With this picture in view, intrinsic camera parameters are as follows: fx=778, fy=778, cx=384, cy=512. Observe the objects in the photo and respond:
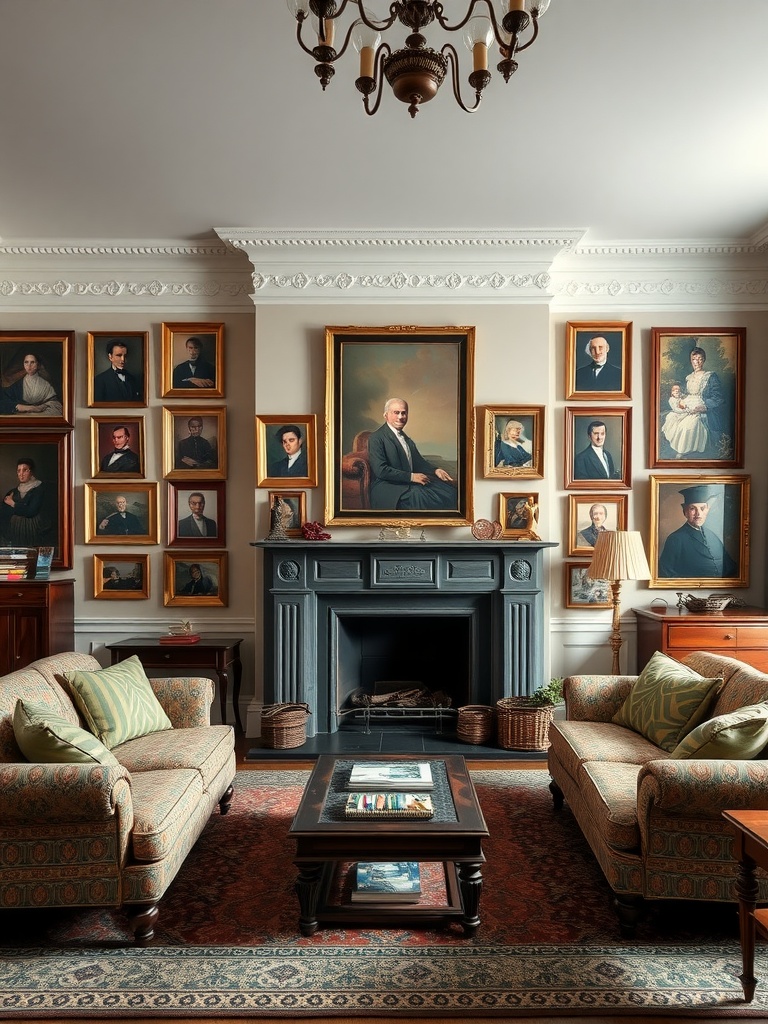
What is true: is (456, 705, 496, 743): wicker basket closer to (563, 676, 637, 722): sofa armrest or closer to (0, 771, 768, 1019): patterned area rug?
(563, 676, 637, 722): sofa armrest

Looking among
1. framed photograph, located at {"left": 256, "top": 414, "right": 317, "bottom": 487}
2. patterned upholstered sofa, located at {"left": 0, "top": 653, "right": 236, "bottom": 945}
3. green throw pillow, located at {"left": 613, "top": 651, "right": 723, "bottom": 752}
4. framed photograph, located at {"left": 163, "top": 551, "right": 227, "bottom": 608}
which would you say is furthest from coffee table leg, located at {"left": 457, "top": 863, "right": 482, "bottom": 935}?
framed photograph, located at {"left": 163, "top": 551, "right": 227, "bottom": 608}

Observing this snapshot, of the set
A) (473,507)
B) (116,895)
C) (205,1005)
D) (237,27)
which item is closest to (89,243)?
(237,27)

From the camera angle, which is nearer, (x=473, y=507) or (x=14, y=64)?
(x=14, y=64)

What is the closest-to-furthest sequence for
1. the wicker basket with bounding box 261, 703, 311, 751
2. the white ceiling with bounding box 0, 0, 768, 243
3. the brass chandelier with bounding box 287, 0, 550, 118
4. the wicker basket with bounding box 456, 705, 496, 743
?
the brass chandelier with bounding box 287, 0, 550, 118
the white ceiling with bounding box 0, 0, 768, 243
the wicker basket with bounding box 261, 703, 311, 751
the wicker basket with bounding box 456, 705, 496, 743

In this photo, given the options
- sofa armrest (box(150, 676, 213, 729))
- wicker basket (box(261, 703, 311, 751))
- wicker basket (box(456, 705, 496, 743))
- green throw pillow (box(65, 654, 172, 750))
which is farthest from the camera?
wicker basket (box(456, 705, 496, 743))

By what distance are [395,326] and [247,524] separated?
2.01 metres

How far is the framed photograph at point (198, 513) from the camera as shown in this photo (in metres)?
6.44

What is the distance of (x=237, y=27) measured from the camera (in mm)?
3492

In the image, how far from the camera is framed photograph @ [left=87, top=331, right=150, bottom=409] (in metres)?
6.42

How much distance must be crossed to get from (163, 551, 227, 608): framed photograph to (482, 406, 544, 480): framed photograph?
2.33 meters

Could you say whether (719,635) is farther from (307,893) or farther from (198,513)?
(198,513)

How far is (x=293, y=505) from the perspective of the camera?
20.2 ft

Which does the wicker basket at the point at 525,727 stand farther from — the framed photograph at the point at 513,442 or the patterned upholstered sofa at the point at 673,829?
the patterned upholstered sofa at the point at 673,829

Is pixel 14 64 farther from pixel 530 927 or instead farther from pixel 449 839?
pixel 530 927
